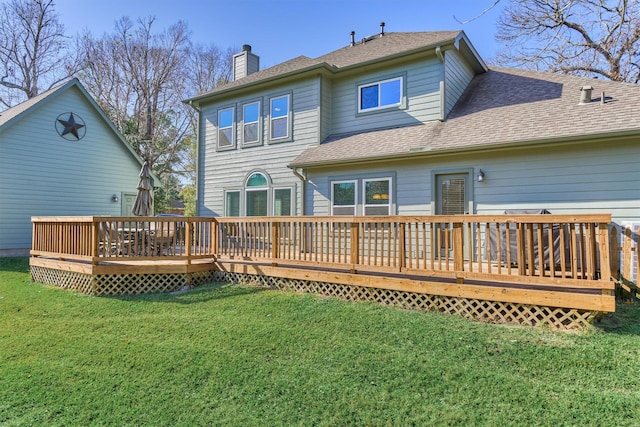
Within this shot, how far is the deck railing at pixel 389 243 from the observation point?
14.1 feet

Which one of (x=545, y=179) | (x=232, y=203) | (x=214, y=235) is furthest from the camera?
(x=232, y=203)

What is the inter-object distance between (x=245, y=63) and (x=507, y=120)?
975 centimetres

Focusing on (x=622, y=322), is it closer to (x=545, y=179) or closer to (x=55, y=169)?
(x=545, y=179)

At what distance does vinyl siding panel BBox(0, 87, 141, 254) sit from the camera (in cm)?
1171

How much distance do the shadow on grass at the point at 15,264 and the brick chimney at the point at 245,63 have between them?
915 cm

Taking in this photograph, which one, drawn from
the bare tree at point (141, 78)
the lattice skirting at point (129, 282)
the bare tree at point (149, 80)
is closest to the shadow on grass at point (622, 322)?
the lattice skirting at point (129, 282)

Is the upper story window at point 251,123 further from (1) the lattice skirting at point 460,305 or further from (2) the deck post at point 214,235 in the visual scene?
(1) the lattice skirting at point 460,305

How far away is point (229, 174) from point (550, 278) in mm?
9254

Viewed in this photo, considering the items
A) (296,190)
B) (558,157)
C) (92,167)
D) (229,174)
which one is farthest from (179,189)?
(558,157)

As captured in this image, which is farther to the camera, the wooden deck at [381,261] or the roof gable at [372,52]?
the roof gable at [372,52]

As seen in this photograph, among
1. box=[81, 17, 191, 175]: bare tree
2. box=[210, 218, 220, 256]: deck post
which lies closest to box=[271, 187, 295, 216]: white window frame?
box=[210, 218, 220, 256]: deck post

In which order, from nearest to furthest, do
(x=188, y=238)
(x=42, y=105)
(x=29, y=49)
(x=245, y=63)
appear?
(x=188, y=238) → (x=42, y=105) → (x=245, y=63) → (x=29, y=49)

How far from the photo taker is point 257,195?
1074 cm

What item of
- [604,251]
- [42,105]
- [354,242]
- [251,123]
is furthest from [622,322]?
[42,105]
